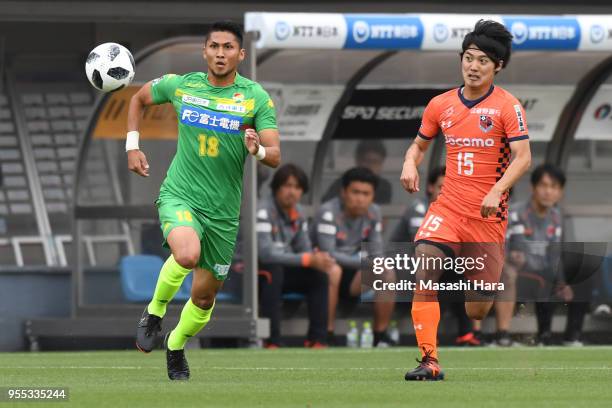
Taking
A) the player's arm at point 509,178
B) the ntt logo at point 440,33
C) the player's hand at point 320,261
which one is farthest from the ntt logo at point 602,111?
the player's arm at point 509,178

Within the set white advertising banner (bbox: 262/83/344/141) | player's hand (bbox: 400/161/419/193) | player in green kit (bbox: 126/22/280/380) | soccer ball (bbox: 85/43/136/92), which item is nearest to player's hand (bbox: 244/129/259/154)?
player in green kit (bbox: 126/22/280/380)

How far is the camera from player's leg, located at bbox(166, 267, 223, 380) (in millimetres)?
9016

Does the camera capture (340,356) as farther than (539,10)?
No

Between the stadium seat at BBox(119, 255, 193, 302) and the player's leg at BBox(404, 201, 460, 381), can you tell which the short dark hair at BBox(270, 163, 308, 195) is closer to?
the stadium seat at BBox(119, 255, 193, 302)

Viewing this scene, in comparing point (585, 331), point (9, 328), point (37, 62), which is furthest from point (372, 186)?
point (37, 62)

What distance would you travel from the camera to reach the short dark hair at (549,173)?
49.9 ft

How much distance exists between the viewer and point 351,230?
49.5 ft

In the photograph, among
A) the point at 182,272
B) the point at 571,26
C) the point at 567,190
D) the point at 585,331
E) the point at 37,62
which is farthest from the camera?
the point at 37,62

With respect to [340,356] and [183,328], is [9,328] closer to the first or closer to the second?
[340,356]

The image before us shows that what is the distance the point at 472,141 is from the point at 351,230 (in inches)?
238

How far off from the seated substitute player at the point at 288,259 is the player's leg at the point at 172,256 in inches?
215

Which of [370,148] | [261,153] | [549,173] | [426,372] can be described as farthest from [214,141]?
[370,148]

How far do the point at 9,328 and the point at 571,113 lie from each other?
608 cm

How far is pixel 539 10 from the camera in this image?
55.4ft
